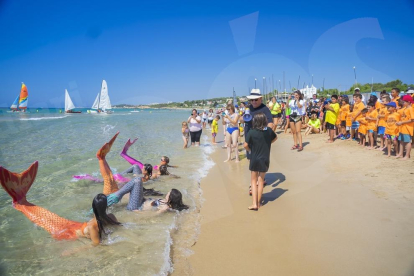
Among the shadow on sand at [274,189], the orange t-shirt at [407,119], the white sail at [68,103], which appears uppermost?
the white sail at [68,103]

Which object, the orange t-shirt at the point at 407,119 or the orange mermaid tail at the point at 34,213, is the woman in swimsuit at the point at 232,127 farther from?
the orange mermaid tail at the point at 34,213

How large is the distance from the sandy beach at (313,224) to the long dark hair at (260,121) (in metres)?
1.40

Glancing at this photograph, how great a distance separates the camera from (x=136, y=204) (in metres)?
4.23

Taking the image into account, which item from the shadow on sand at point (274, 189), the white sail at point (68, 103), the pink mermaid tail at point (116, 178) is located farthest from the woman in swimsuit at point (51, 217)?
the white sail at point (68, 103)

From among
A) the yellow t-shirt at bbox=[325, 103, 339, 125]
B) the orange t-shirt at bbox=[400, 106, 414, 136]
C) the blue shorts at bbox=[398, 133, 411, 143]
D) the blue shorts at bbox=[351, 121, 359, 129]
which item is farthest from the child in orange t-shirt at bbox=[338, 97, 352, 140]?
the blue shorts at bbox=[398, 133, 411, 143]

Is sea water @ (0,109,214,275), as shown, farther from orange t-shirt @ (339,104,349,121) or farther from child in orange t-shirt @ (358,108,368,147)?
orange t-shirt @ (339,104,349,121)

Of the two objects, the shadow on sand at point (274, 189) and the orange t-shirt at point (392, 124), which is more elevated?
the orange t-shirt at point (392, 124)

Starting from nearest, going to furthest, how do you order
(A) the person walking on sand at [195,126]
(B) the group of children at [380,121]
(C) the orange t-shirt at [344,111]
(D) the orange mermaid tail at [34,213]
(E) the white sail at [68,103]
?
(D) the orange mermaid tail at [34,213] → (B) the group of children at [380,121] → (C) the orange t-shirt at [344,111] → (A) the person walking on sand at [195,126] → (E) the white sail at [68,103]

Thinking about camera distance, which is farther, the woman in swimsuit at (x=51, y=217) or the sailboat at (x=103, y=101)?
the sailboat at (x=103, y=101)

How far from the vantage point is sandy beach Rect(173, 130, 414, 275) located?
2.59 m

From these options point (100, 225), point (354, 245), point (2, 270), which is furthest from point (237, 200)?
point (2, 270)

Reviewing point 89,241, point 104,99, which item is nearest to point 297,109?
point 89,241

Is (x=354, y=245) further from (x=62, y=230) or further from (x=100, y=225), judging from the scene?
(x=62, y=230)

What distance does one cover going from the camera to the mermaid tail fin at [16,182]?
3.24 m
